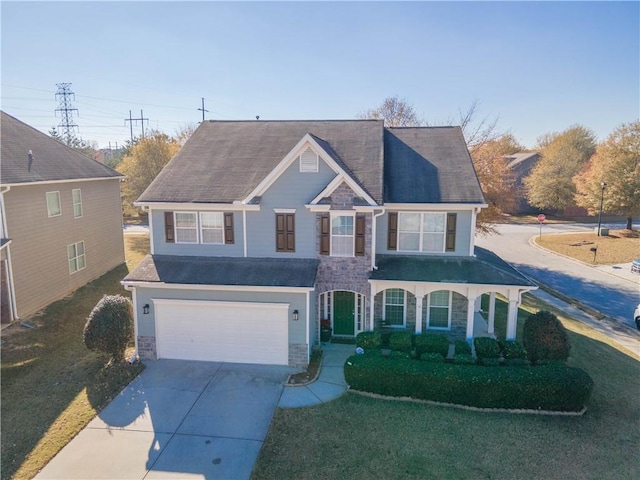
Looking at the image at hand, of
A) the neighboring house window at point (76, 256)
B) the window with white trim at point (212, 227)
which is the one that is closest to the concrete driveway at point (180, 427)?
the window with white trim at point (212, 227)

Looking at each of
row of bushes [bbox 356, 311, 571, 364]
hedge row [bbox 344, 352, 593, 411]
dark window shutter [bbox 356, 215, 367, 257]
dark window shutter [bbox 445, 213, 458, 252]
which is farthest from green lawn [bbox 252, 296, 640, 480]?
dark window shutter [bbox 445, 213, 458, 252]

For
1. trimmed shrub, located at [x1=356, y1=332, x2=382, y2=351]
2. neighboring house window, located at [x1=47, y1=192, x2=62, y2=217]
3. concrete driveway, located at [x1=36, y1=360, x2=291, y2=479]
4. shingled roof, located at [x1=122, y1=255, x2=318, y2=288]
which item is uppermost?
neighboring house window, located at [x1=47, y1=192, x2=62, y2=217]

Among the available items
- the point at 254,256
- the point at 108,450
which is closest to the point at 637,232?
the point at 254,256

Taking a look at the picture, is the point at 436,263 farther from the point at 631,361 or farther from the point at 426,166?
the point at 631,361

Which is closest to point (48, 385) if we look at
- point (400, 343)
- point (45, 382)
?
point (45, 382)

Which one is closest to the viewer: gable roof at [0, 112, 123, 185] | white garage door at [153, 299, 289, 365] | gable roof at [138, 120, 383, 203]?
white garage door at [153, 299, 289, 365]

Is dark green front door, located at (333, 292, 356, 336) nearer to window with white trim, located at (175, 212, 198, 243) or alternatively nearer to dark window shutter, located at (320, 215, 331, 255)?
dark window shutter, located at (320, 215, 331, 255)

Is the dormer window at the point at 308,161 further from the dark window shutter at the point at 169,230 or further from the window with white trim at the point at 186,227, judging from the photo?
the dark window shutter at the point at 169,230
